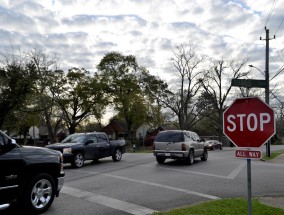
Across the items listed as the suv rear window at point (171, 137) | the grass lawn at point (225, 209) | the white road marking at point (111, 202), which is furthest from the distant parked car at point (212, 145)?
the grass lawn at point (225, 209)

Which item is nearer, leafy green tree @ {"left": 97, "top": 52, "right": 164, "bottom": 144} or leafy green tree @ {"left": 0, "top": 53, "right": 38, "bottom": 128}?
leafy green tree @ {"left": 0, "top": 53, "right": 38, "bottom": 128}

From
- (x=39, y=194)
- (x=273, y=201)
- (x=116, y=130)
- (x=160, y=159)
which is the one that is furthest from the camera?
(x=116, y=130)

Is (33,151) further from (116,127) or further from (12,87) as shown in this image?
(116,127)

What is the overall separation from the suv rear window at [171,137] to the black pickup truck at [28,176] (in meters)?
10.9

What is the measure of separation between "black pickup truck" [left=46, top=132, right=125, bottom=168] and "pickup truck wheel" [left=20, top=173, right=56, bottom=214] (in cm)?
854

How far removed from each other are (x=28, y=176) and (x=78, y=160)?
944 cm

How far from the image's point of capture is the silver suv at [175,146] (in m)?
17.8

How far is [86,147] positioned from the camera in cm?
1711

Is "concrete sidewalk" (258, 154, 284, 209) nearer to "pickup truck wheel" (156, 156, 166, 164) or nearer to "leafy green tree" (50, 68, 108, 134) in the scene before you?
"pickup truck wheel" (156, 156, 166, 164)

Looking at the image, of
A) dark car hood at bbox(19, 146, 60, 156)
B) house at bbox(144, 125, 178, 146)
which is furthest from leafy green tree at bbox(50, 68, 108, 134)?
dark car hood at bbox(19, 146, 60, 156)

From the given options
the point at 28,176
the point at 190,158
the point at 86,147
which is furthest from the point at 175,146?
the point at 28,176

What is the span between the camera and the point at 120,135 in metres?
80.5

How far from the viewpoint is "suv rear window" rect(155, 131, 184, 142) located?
18.2 meters

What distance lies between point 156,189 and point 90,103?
47.3m
